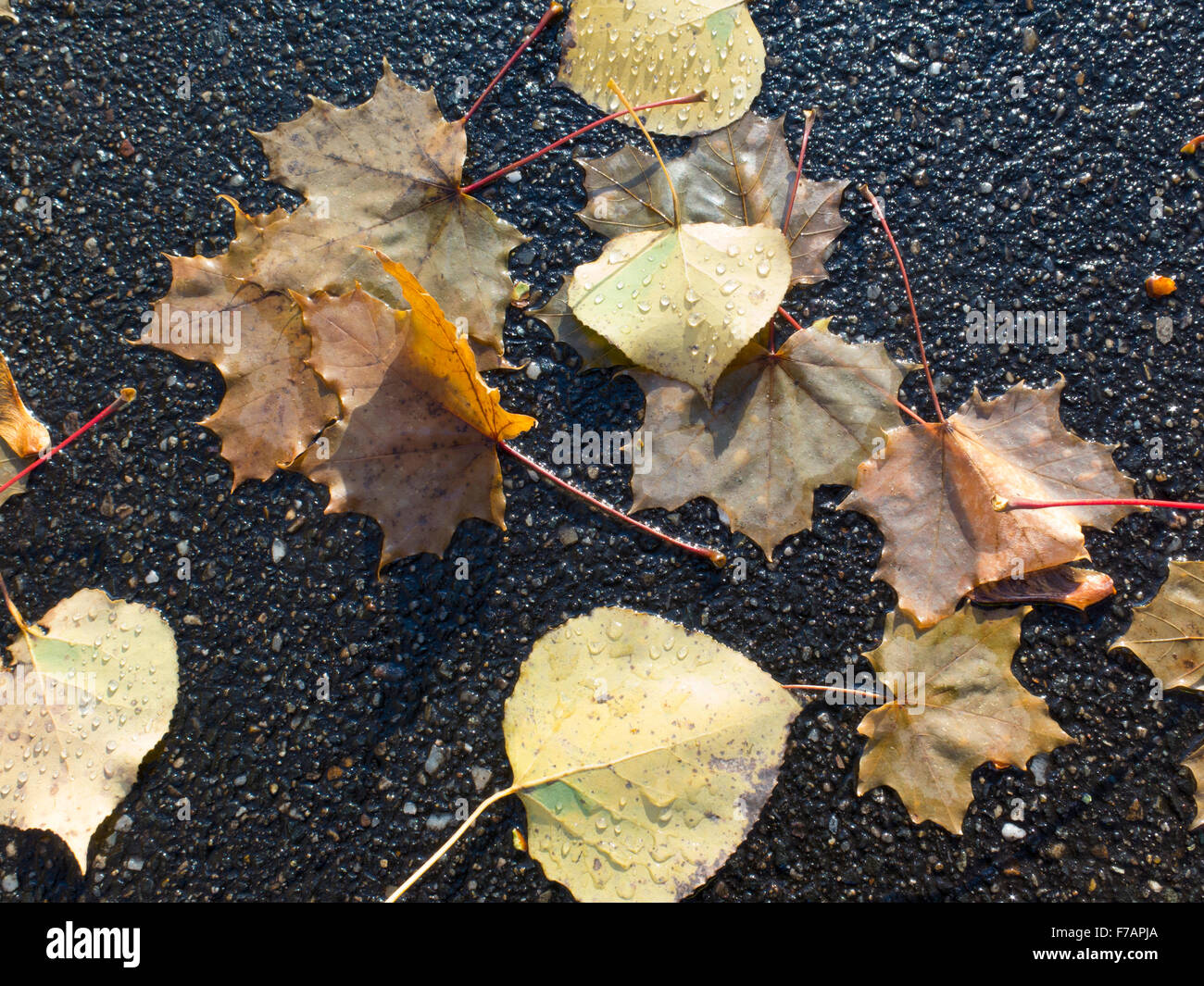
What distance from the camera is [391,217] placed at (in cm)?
170

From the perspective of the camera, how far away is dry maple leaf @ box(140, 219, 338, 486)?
1.74m

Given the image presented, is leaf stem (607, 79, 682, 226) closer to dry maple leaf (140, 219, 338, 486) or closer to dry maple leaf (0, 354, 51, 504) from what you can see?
dry maple leaf (140, 219, 338, 486)

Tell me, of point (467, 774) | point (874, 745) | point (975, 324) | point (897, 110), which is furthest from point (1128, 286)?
point (467, 774)

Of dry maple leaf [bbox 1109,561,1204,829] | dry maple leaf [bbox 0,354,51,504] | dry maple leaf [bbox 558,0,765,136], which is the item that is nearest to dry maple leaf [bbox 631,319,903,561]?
dry maple leaf [bbox 558,0,765,136]

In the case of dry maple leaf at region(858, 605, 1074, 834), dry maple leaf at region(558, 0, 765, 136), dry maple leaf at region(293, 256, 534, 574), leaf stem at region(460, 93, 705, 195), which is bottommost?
dry maple leaf at region(858, 605, 1074, 834)

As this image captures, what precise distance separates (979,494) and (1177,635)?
55 cm

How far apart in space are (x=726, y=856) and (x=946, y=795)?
1.56 feet

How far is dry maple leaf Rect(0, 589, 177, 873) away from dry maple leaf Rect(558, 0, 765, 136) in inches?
62.5

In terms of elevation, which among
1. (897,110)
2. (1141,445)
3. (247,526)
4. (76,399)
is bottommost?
(247,526)

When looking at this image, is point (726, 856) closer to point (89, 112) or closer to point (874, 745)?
point (874, 745)

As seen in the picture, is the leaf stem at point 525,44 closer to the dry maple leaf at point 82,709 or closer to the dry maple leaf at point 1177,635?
the dry maple leaf at point 82,709

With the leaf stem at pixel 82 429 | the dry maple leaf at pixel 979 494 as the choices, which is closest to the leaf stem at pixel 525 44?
the leaf stem at pixel 82 429

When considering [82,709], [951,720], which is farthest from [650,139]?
[82,709]

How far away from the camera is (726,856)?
1598 millimetres
